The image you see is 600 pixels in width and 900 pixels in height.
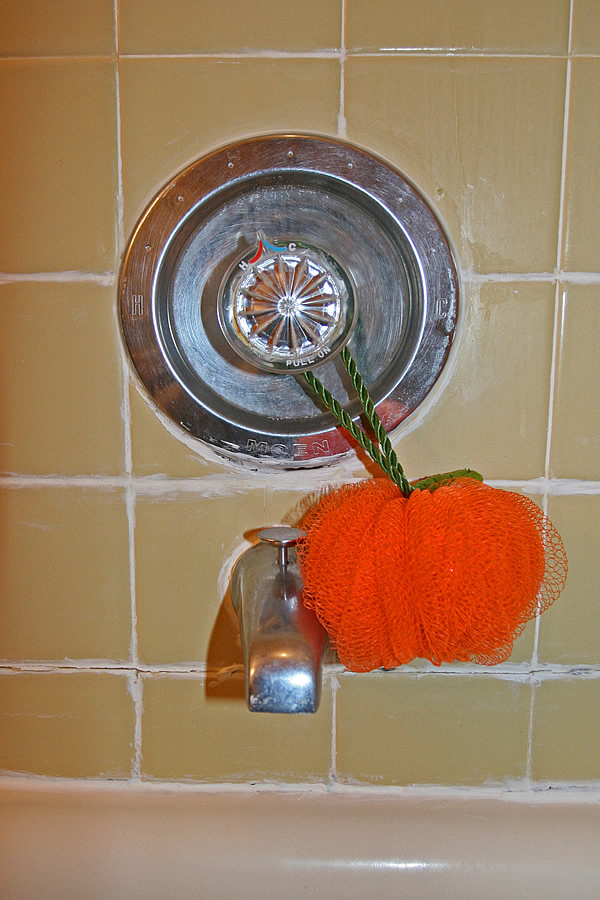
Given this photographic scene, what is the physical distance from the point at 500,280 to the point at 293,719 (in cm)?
36

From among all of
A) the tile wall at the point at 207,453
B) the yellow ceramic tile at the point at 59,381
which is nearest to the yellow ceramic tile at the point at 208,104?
the tile wall at the point at 207,453

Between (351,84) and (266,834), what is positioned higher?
(351,84)

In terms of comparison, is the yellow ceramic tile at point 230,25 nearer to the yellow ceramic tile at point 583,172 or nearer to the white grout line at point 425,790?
the yellow ceramic tile at point 583,172

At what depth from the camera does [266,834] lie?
0.55 m

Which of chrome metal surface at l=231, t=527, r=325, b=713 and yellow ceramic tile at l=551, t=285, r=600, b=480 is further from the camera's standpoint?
yellow ceramic tile at l=551, t=285, r=600, b=480

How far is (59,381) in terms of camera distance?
1.76 ft

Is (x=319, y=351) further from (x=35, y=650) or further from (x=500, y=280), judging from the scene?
(x=35, y=650)

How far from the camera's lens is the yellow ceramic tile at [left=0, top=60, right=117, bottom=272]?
50 cm

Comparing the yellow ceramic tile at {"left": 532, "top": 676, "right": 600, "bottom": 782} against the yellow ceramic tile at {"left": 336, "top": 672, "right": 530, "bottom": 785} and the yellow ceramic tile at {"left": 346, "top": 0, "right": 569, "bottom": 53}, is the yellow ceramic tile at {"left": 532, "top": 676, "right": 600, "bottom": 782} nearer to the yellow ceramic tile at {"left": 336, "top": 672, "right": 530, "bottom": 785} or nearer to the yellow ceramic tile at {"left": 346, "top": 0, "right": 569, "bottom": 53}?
the yellow ceramic tile at {"left": 336, "top": 672, "right": 530, "bottom": 785}

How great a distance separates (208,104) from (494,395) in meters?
0.28

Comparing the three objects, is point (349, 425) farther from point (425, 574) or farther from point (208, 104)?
point (208, 104)

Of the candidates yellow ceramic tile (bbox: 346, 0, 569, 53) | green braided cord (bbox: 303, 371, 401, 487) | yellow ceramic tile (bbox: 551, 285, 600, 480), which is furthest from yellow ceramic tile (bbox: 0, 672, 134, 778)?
yellow ceramic tile (bbox: 346, 0, 569, 53)

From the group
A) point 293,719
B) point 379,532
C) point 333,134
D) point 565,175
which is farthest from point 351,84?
point 293,719

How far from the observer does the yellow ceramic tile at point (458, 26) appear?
0.49m
